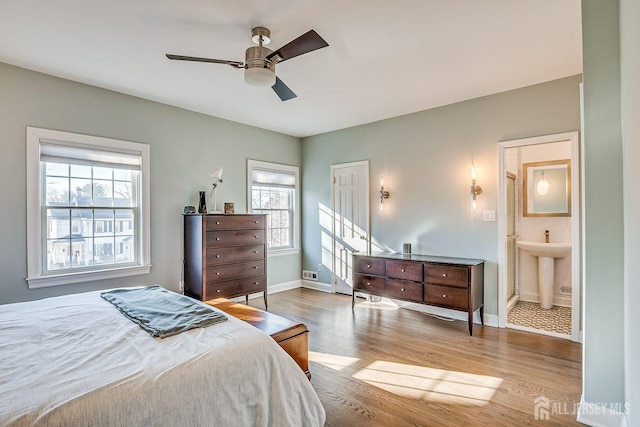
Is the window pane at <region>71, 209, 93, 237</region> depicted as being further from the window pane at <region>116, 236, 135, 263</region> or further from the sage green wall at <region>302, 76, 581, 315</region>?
the sage green wall at <region>302, 76, 581, 315</region>

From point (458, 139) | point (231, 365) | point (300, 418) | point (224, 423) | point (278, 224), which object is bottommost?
point (300, 418)

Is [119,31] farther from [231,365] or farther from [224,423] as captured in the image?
[224,423]

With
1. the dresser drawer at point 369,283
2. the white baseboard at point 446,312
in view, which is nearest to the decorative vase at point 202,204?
the dresser drawer at point 369,283

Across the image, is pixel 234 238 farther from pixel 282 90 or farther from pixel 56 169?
pixel 282 90

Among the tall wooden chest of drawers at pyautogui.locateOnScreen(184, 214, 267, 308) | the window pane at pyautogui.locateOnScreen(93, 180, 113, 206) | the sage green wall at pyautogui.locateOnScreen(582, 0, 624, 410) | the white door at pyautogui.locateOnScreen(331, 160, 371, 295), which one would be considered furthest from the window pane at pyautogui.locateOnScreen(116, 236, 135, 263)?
the sage green wall at pyautogui.locateOnScreen(582, 0, 624, 410)

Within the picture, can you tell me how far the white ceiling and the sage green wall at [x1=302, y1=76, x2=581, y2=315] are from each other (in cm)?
25

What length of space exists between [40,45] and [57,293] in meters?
2.29

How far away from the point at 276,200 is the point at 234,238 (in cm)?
155

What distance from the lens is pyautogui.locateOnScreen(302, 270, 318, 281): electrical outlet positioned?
559 cm

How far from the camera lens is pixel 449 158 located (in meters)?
4.11

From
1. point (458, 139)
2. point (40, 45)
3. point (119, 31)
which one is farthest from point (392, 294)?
point (40, 45)

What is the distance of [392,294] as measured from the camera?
13.2ft

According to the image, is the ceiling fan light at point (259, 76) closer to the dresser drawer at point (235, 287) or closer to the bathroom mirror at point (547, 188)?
the dresser drawer at point (235, 287)

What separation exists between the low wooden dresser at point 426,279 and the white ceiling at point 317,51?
1.96 meters
